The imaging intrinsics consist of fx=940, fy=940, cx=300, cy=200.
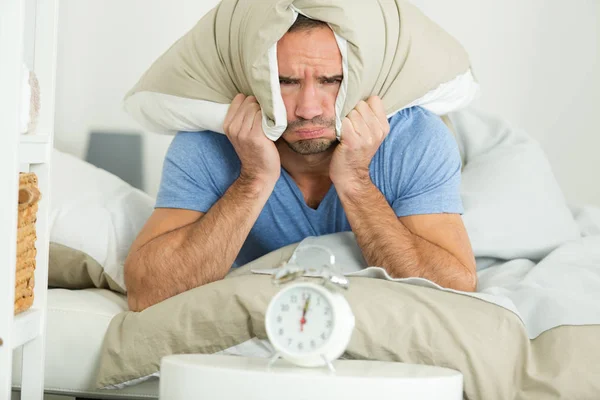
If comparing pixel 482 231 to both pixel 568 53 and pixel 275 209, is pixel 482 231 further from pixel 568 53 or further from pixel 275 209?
pixel 568 53

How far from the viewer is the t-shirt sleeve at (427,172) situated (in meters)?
1.95

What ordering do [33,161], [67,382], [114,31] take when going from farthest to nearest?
[114,31]
[67,382]
[33,161]

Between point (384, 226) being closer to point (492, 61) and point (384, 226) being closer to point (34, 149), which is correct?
point (34, 149)

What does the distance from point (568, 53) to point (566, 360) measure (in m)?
1.71

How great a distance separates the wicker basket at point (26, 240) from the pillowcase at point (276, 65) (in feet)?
2.01

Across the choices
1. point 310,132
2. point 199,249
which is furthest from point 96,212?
point 310,132

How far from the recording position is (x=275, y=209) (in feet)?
6.89

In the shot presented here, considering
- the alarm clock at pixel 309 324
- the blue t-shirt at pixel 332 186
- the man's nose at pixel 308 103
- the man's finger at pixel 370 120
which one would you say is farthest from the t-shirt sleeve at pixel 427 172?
the alarm clock at pixel 309 324

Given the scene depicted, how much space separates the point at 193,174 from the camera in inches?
80.4

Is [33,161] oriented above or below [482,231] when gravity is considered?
above

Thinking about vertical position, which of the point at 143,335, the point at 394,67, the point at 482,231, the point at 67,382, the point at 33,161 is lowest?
the point at 67,382

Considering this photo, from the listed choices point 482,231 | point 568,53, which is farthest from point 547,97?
point 482,231

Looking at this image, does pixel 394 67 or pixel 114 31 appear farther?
pixel 114 31

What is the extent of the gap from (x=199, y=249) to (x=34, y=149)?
0.60 m
